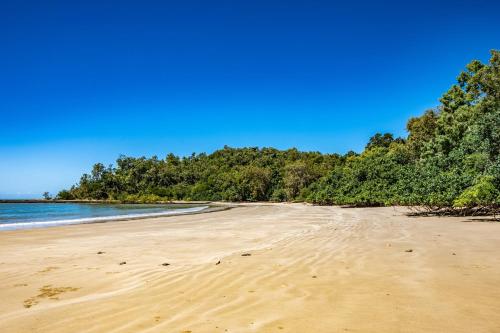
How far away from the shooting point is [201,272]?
6.93 meters

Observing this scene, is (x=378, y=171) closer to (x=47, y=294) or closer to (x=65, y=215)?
(x=65, y=215)

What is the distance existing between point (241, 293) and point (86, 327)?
2092 millimetres

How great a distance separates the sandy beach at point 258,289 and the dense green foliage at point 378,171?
1100cm

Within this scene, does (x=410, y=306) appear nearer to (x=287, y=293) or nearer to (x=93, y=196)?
(x=287, y=293)

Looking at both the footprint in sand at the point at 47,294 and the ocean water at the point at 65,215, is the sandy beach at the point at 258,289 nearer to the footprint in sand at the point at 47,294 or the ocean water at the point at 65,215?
the footprint in sand at the point at 47,294

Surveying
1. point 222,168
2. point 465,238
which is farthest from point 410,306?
point 222,168

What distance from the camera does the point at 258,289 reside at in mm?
5598

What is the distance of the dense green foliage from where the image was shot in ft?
64.5

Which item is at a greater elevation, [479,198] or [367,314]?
[479,198]

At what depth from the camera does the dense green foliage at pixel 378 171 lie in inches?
774

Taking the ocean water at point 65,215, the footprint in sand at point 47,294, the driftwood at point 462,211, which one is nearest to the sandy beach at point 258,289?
the footprint in sand at point 47,294

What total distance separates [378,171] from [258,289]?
33306 mm

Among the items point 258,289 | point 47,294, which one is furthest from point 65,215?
point 258,289

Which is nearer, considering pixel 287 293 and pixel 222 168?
pixel 287 293
